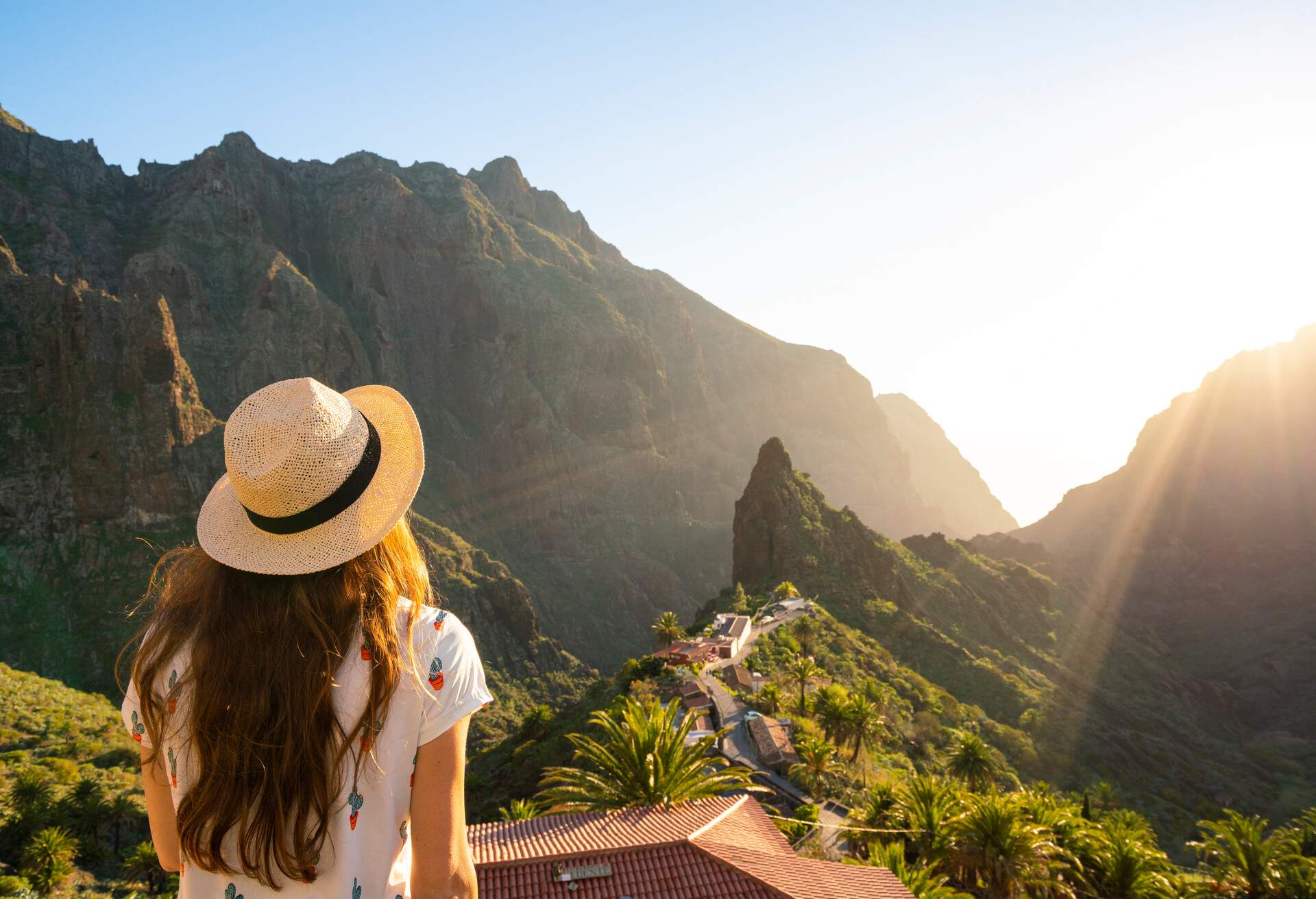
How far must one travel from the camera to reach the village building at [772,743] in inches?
1025

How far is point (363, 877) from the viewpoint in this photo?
7.06 feet

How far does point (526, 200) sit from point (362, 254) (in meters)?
62.0

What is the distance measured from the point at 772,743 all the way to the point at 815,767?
3.04 metres

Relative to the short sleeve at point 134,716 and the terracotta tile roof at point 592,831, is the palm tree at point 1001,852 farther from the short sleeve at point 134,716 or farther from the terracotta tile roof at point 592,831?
the short sleeve at point 134,716

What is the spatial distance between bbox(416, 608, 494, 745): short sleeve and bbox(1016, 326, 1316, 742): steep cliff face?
104223mm

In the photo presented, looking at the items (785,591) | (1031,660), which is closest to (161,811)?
(785,591)

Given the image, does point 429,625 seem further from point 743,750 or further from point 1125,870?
point 743,750

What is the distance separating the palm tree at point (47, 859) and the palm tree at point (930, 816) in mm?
30198

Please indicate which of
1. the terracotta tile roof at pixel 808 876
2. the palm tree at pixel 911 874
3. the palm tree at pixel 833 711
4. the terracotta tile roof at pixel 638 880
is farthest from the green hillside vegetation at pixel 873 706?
the terracotta tile roof at pixel 638 880

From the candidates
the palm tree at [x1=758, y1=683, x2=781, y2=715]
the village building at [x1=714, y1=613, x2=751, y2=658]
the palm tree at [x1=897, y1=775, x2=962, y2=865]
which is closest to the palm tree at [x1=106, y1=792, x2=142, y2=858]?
the palm tree at [x1=758, y1=683, x2=781, y2=715]

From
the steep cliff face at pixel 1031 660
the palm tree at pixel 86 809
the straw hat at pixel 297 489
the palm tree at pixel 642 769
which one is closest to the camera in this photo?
the straw hat at pixel 297 489

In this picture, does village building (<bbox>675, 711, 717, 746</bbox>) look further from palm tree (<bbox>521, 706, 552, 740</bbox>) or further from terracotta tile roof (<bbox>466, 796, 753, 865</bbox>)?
palm tree (<bbox>521, 706, 552, 740</bbox>)

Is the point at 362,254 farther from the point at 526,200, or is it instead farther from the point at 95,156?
the point at 526,200

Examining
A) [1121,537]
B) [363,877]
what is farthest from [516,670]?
[1121,537]
